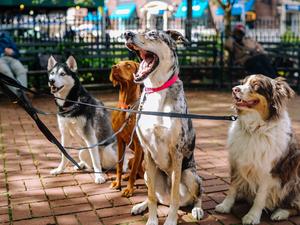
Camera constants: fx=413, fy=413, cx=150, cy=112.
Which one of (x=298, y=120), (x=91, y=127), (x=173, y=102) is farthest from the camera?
(x=298, y=120)

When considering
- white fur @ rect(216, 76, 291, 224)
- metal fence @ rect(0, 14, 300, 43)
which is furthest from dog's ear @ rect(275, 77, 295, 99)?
metal fence @ rect(0, 14, 300, 43)

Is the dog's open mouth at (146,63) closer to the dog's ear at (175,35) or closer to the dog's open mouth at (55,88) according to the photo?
the dog's ear at (175,35)

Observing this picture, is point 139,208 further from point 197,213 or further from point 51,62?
point 51,62

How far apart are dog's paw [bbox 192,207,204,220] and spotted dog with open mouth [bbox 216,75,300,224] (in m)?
0.40

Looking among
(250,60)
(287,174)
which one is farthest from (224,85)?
(287,174)

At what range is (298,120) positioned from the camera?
28.7 feet

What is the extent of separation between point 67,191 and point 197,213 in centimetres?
164

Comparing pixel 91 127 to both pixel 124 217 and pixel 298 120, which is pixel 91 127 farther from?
pixel 298 120

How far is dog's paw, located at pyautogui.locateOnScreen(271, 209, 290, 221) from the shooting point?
3.93m

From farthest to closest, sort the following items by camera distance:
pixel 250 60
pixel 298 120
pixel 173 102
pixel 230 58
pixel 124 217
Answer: pixel 230 58 → pixel 250 60 → pixel 298 120 → pixel 124 217 → pixel 173 102

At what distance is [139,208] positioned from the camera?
4.16 meters

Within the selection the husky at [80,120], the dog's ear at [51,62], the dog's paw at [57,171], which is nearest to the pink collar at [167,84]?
the husky at [80,120]

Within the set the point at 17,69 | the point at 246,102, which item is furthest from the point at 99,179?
the point at 17,69

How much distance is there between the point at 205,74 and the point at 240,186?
9648 millimetres
